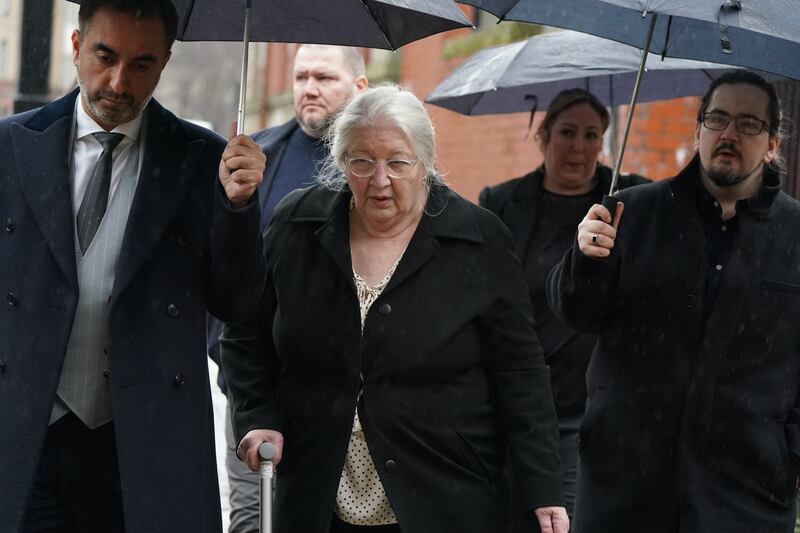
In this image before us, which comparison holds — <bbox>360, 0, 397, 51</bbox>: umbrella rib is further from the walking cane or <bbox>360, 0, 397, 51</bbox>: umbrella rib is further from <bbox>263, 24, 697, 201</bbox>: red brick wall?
the walking cane

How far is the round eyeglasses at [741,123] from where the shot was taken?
16.5 ft

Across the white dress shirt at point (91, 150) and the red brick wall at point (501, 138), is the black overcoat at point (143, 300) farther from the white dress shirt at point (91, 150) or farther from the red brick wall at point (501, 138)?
the red brick wall at point (501, 138)

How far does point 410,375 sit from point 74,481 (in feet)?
3.66

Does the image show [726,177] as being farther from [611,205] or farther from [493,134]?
[493,134]

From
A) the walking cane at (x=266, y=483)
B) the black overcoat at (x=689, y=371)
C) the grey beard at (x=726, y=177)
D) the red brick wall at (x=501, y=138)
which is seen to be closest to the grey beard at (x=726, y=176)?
the grey beard at (x=726, y=177)

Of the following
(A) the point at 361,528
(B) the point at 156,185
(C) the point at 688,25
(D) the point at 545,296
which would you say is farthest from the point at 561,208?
(B) the point at 156,185

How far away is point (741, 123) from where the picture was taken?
16.5 ft

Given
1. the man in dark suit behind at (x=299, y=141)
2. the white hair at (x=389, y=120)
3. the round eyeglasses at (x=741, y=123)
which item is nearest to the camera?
the white hair at (x=389, y=120)

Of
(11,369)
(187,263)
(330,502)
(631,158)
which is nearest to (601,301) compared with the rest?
(330,502)

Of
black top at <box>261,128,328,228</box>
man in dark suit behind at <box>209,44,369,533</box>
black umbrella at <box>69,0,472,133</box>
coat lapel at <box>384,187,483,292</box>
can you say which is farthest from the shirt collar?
black top at <box>261,128,328,228</box>

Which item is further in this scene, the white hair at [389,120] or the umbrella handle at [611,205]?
the umbrella handle at [611,205]

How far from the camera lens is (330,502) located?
4.53 metres

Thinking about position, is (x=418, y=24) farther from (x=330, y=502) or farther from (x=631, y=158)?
(x=631, y=158)

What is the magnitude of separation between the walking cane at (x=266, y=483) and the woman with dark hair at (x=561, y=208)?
2.15 metres
